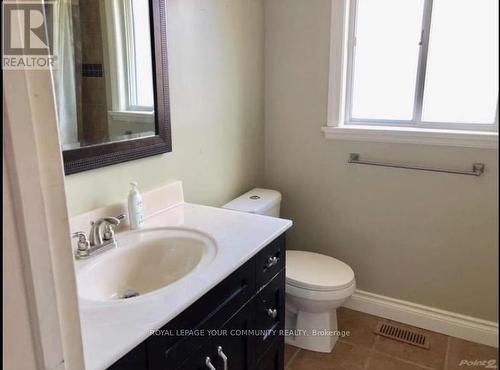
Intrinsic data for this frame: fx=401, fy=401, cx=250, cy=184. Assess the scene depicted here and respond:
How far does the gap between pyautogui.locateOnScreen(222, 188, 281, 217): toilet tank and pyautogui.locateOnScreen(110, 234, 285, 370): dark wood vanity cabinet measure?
51 centimetres

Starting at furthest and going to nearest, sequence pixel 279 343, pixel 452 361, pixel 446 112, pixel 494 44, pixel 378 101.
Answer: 1. pixel 378 101
2. pixel 452 361
3. pixel 279 343
4. pixel 446 112
5. pixel 494 44

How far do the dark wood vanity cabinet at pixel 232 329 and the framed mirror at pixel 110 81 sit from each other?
2.03 feet

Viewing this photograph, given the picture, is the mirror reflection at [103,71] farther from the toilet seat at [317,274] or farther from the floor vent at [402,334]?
the floor vent at [402,334]

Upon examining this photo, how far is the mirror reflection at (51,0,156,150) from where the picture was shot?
127 cm

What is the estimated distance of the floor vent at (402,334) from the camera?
2084mm

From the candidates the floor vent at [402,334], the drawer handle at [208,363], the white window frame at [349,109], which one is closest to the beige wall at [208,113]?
the white window frame at [349,109]

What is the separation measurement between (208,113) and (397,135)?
3.16ft

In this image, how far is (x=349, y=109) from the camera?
89.3 inches

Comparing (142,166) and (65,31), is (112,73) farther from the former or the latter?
(142,166)

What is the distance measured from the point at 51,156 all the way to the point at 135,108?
99 centimetres

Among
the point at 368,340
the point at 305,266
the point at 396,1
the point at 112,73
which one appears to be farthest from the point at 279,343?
the point at 396,1

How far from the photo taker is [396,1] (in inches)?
80.6

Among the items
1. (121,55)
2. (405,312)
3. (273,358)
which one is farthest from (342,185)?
(121,55)

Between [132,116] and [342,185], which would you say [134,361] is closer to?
[132,116]
